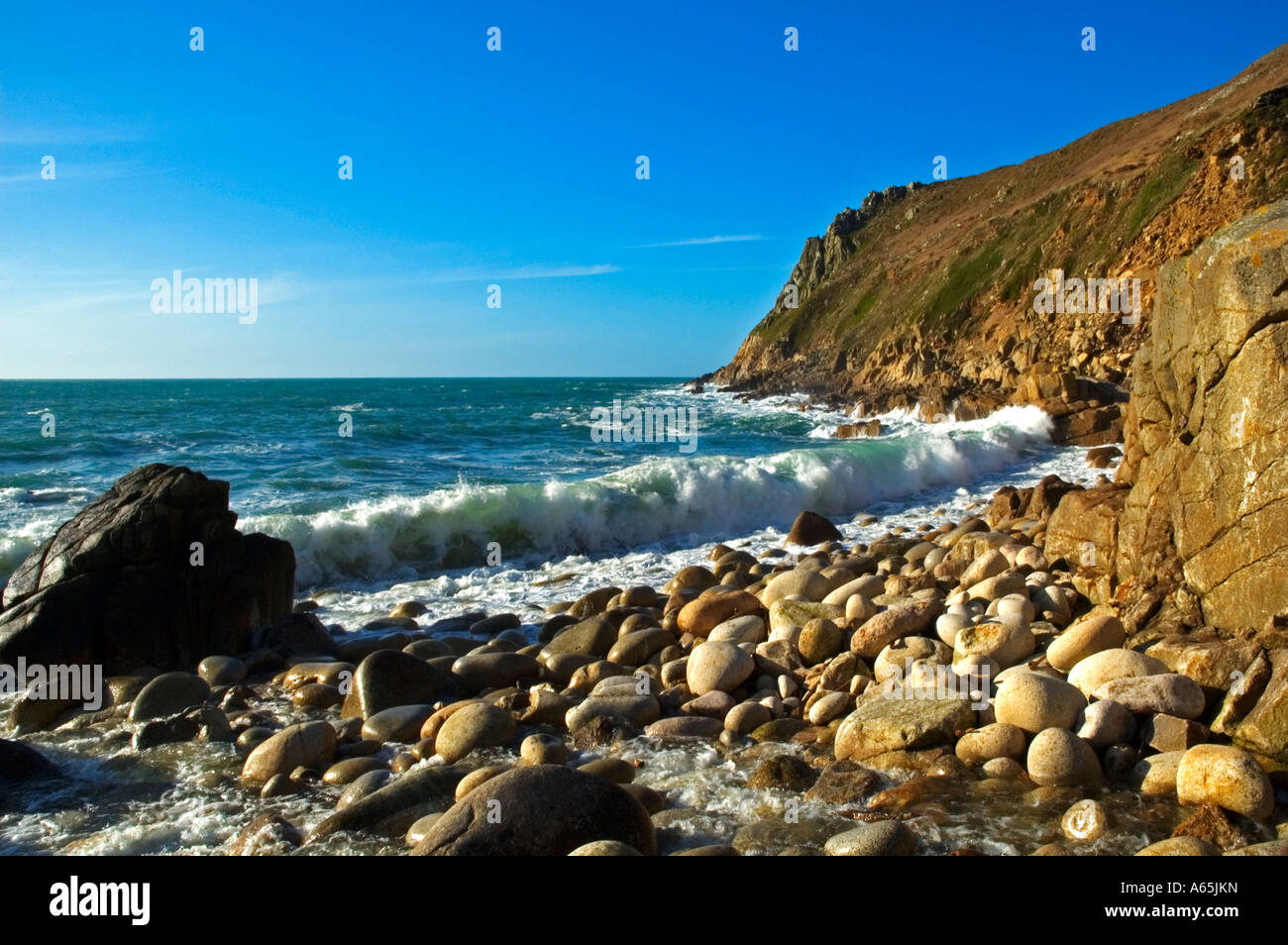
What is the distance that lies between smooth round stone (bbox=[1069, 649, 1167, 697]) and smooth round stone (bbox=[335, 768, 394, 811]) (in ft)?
16.0

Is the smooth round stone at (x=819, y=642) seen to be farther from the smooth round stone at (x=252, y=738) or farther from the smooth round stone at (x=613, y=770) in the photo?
the smooth round stone at (x=252, y=738)

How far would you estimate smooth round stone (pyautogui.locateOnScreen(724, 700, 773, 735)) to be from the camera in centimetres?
655

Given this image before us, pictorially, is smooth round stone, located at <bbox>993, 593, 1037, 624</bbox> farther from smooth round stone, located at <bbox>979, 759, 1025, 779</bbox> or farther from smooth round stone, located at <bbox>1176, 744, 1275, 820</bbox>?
smooth round stone, located at <bbox>1176, 744, 1275, 820</bbox>

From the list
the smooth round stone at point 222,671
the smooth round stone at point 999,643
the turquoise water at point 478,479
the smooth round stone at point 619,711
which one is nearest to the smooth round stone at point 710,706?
the smooth round stone at point 619,711

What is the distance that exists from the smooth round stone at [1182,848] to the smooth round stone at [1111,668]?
1702 mm

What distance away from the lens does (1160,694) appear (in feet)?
18.2

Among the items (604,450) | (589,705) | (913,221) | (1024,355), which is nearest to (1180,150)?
(1024,355)

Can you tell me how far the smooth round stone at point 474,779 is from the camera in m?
5.39

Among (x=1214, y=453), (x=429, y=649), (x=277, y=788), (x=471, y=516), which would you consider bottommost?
(x=277, y=788)

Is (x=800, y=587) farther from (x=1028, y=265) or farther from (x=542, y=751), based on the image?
(x=1028, y=265)

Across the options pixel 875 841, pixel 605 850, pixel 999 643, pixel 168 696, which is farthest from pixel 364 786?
pixel 999 643

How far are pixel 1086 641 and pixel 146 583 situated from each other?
9006 millimetres
